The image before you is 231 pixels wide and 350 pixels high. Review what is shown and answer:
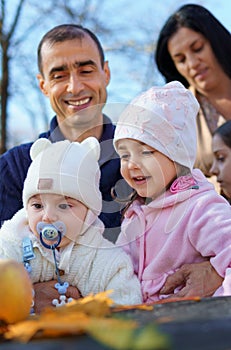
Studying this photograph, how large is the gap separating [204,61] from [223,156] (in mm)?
507

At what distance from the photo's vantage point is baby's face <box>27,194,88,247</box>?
4.81ft

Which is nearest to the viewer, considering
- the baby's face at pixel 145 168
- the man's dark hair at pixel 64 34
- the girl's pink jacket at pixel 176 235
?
the girl's pink jacket at pixel 176 235

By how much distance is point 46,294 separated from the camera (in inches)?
57.2

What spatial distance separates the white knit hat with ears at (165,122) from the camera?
4.96 ft

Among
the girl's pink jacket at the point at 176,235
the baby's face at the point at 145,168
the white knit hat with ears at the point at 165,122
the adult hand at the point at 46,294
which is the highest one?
the white knit hat with ears at the point at 165,122

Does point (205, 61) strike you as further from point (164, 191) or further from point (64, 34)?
point (164, 191)

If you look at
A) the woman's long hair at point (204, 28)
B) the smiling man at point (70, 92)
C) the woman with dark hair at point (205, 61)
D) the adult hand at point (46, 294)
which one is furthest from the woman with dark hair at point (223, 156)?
the adult hand at point (46, 294)

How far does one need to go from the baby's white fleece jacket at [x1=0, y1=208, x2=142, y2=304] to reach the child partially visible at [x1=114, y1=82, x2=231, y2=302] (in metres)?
0.07

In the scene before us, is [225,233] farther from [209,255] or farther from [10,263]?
[10,263]

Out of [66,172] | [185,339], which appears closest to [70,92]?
[66,172]

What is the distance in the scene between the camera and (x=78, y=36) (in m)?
2.14

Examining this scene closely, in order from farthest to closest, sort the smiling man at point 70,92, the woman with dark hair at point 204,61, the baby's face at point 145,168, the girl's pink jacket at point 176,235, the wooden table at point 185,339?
1. the woman with dark hair at point 204,61
2. the smiling man at point 70,92
3. the baby's face at point 145,168
4. the girl's pink jacket at point 176,235
5. the wooden table at point 185,339

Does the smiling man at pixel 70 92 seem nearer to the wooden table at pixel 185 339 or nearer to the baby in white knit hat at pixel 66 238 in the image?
the baby in white knit hat at pixel 66 238

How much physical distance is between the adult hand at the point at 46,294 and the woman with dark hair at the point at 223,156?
126 cm
